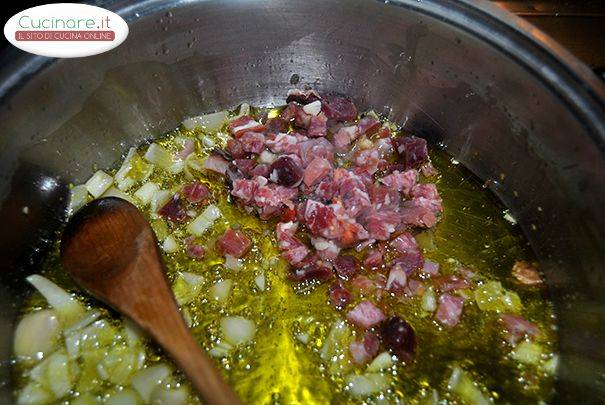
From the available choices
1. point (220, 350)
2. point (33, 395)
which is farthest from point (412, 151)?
point (33, 395)

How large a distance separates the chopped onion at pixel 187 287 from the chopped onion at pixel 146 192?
1.70ft

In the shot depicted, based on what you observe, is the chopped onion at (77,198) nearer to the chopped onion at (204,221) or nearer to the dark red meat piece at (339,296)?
the chopped onion at (204,221)

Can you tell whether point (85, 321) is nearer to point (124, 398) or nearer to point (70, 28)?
point (124, 398)

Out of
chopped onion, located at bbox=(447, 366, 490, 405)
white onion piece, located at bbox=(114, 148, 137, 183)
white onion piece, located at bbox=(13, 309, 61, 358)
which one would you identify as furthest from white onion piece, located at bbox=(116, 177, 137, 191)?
chopped onion, located at bbox=(447, 366, 490, 405)

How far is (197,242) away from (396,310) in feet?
3.35

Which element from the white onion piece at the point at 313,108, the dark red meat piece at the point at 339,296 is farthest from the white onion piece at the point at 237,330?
the white onion piece at the point at 313,108

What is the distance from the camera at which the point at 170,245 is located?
2.26 metres

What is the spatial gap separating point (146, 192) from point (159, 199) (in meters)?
0.08

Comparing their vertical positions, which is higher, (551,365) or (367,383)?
(551,365)

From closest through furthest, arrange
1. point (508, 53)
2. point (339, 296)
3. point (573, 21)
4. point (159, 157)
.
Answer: point (339, 296) < point (508, 53) < point (159, 157) < point (573, 21)

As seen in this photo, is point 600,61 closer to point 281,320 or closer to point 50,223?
point 281,320

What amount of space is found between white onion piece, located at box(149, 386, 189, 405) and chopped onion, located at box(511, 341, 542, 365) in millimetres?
1421

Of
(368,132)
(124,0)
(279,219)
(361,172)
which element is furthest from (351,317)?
(124,0)

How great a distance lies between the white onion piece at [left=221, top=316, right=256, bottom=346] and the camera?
199 centimetres
